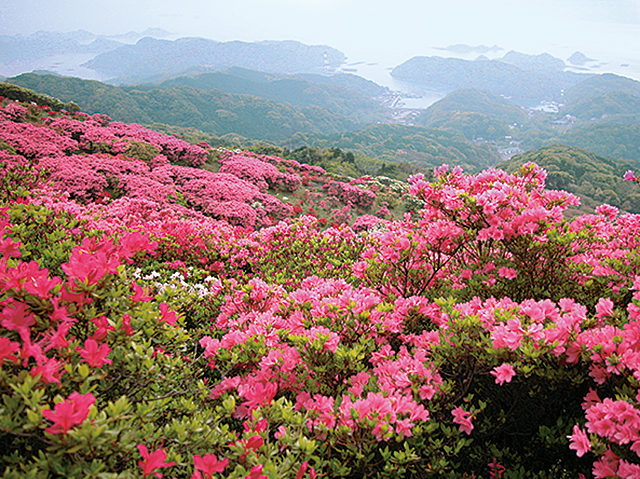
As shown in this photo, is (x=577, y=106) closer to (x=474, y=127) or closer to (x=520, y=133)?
(x=520, y=133)

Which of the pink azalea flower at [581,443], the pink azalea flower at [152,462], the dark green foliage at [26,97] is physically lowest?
the pink azalea flower at [581,443]

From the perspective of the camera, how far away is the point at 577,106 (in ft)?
533

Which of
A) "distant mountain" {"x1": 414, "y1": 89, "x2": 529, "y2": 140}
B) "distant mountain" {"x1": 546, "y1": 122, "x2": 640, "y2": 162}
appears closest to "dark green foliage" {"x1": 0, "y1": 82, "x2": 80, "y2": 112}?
"distant mountain" {"x1": 546, "y1": 122, "x2": 640, "y2": 162}

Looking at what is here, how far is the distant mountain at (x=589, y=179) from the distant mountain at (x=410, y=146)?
24496 millimetres

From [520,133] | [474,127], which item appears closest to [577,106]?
→ [520,133]

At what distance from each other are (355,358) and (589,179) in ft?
256

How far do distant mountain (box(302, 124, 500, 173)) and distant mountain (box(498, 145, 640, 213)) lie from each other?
24496 mm

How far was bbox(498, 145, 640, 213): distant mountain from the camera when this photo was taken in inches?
2077

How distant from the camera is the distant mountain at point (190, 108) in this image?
296 ft

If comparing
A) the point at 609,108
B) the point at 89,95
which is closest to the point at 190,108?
the point at 89,95

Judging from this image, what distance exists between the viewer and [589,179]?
60.2 meters

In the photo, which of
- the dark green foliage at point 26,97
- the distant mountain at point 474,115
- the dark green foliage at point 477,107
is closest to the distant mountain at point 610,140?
the distant mountain at point 474,115

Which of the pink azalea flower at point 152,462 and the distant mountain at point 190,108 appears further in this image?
the distant mountain at point 190,108

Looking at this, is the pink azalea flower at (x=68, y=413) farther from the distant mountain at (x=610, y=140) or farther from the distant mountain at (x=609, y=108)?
the distant mountain at (x=609, y=108)
